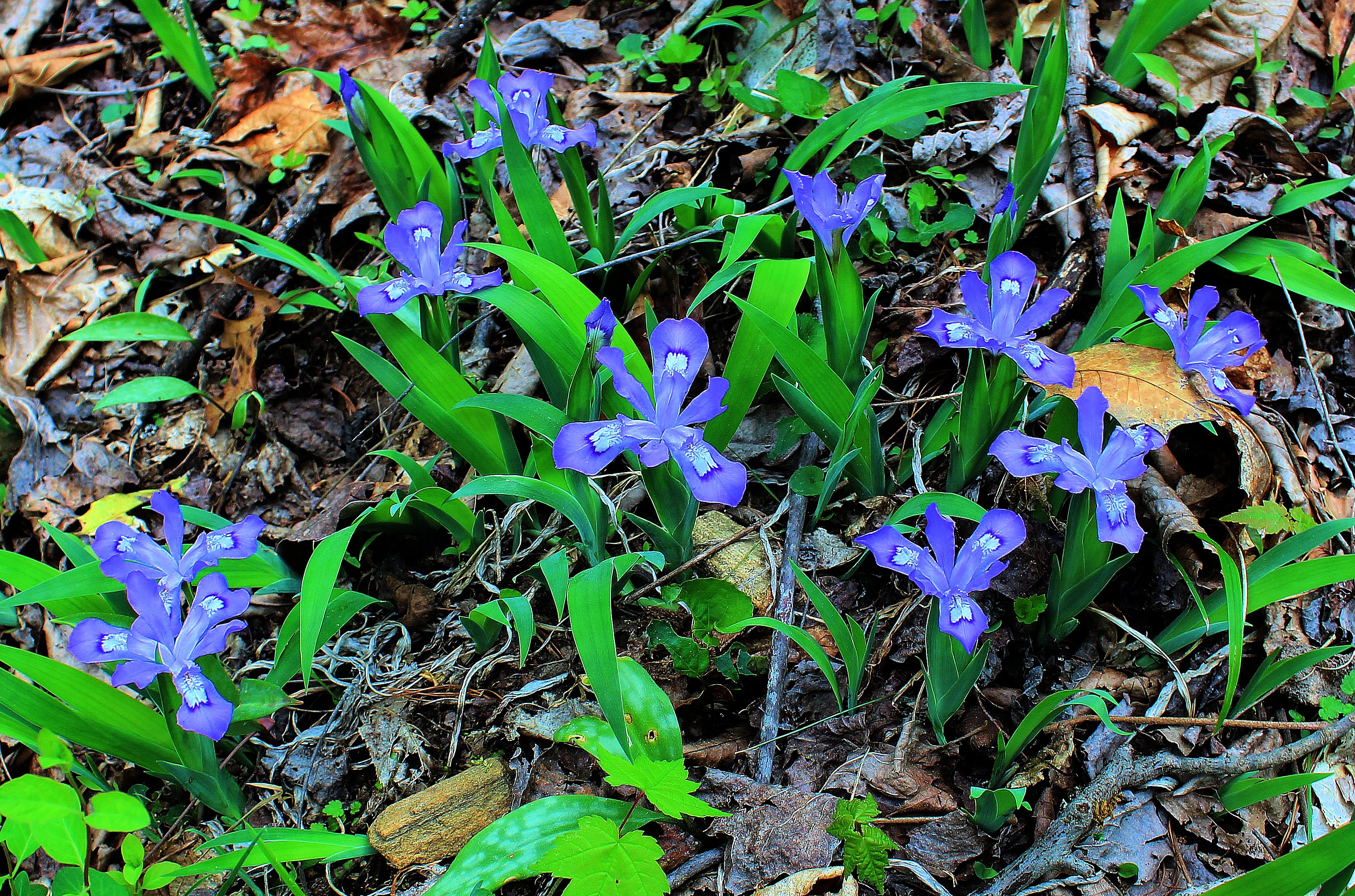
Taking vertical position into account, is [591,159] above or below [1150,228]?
above

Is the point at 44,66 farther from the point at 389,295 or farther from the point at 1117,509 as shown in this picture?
the point at 1117,509

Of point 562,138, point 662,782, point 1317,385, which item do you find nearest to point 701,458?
point 662,782

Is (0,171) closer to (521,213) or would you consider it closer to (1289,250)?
(521,213)

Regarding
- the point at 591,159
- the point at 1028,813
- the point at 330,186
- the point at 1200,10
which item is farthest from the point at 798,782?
the point at 330,186

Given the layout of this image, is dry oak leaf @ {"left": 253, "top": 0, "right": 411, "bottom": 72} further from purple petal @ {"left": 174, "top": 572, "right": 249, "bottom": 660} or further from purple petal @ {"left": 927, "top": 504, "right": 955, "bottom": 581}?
purple petal @ {"left": 927, "top": 504, "right": 955, "bottom": 581}

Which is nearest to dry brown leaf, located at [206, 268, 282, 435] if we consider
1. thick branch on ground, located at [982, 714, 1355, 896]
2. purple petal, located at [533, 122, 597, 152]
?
purple petal, located at [533, 122, 597, 152]

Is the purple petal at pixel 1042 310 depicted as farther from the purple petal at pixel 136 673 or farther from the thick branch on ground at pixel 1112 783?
the purple petal at pixel 136 673

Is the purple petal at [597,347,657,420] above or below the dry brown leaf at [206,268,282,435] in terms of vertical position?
above
